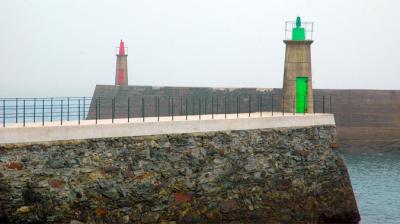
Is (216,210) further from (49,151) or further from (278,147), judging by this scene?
(49,151)

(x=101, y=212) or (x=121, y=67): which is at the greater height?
(x=121, y=67)

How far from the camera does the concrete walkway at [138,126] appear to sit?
13.0 m

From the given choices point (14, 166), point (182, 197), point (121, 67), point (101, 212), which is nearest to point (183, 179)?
point (182, 197)

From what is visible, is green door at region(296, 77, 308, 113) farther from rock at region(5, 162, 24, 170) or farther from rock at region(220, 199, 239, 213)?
rock at region(5, 162, 24, 170)

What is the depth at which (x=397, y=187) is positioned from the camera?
962 inches

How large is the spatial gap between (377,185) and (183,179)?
1227 cm

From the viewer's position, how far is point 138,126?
564 inches

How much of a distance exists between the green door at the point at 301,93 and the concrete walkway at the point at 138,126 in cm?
157

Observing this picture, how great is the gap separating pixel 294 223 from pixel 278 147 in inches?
72.9

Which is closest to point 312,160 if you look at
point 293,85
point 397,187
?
point 293,85

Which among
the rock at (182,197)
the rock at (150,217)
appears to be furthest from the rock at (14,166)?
the rock at (182,197)

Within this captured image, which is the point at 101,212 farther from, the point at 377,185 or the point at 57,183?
the point at 377,185

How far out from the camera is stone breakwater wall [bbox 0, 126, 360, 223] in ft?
42.4

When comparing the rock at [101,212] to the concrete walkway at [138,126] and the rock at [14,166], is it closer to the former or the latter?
the concrete walkway at [138,126]
